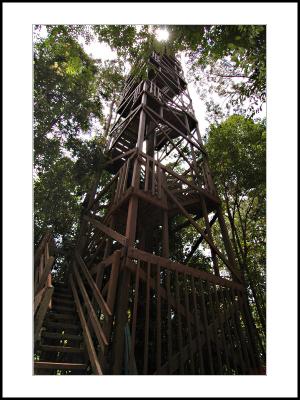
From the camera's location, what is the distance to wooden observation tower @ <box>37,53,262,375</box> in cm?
376

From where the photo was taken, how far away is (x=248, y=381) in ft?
6.66

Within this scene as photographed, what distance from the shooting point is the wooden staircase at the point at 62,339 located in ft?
11.8

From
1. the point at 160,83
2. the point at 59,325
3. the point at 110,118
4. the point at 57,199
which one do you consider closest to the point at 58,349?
the point at 59,325

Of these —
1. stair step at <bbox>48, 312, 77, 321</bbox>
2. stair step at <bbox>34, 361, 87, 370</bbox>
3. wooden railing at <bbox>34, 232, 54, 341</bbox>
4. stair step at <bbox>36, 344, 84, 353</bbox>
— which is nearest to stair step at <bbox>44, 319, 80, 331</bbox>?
stair step at <bbox>48, 312, 77, 321</bbox>

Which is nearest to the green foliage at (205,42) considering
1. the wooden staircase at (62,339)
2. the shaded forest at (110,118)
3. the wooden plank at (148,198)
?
the shaded forest at (110,118)

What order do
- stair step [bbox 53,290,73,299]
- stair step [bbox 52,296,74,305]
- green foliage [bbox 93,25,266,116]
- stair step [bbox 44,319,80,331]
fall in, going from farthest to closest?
stair step [bbox 53,290,73,299] < stair step [bbox 52,296,74,305] < stair step [bbox 44,319,80,331] < green foliage [bbox 93,25,266,116]

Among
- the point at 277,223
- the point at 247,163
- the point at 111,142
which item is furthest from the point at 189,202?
the point at 277,223

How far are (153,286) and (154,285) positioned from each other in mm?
36

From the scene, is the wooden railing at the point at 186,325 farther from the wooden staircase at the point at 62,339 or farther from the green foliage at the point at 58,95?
the green foliage at the point at 58,95

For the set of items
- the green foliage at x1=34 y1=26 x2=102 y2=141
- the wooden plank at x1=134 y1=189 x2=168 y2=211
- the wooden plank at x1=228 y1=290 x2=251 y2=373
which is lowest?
the wooden plank at x1=228 y1=290 x2=251 y2=373

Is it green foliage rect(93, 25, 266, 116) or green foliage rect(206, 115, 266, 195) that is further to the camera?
green foliage rect(206, 115, 266, 195)

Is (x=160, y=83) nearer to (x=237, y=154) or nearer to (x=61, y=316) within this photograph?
(x=237, y=154)

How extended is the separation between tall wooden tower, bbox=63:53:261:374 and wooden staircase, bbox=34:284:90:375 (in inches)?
10.4

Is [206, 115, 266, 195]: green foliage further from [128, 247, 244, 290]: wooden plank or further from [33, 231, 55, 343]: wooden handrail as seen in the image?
[33, 231, 55, 343]: wooden handrail
